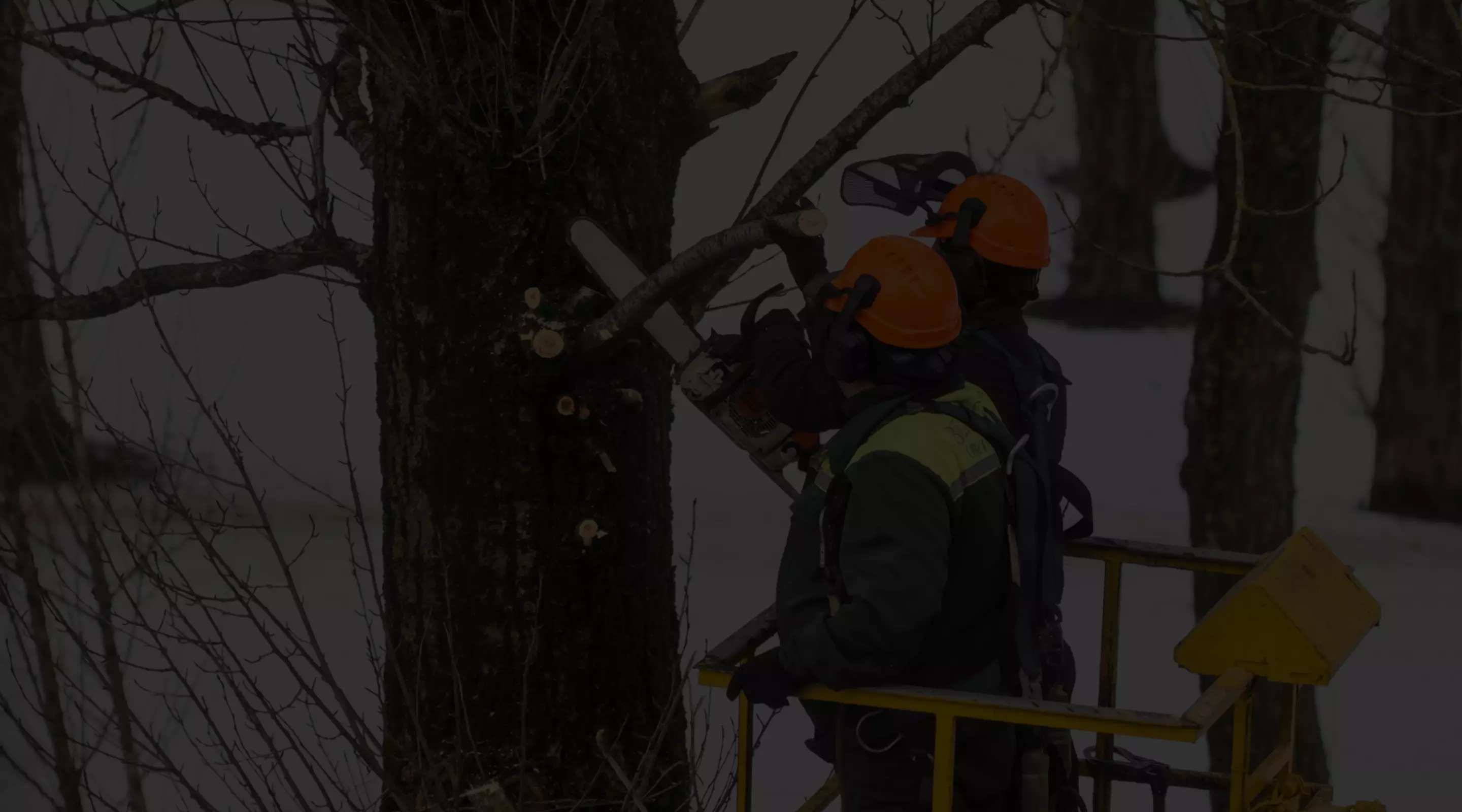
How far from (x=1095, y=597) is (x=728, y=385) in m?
7.09

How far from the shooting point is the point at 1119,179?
12.4m

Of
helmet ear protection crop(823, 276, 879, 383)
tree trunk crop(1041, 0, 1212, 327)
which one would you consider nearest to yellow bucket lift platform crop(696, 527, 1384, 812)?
helmet ear protection crop(823, 276, 879, 383)

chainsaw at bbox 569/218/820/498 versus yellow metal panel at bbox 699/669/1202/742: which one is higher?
chainsaw at bbox 569/218/820/498

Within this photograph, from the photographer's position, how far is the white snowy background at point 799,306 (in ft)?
26.4

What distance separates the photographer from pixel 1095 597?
923 centimetres

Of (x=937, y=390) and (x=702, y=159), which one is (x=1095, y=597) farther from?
(x=937, y=390)

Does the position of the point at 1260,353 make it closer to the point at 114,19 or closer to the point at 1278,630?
the point at 1278,630

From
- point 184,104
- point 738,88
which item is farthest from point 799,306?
point 184,104

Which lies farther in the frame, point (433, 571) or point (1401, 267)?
point (1401, 267)

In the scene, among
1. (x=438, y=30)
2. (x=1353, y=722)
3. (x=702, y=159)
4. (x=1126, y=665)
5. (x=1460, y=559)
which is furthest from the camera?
(x=702, y=159)

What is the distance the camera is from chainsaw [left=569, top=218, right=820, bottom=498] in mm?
2691

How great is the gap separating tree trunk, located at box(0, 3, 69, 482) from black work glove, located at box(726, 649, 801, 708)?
1522mm

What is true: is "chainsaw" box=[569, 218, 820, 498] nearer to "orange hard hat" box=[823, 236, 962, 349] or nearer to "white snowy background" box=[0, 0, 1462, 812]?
"orange hard hat" box=[823, 236, 962, 349]

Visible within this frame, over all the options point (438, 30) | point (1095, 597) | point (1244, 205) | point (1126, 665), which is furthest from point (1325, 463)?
point (438, 30)
